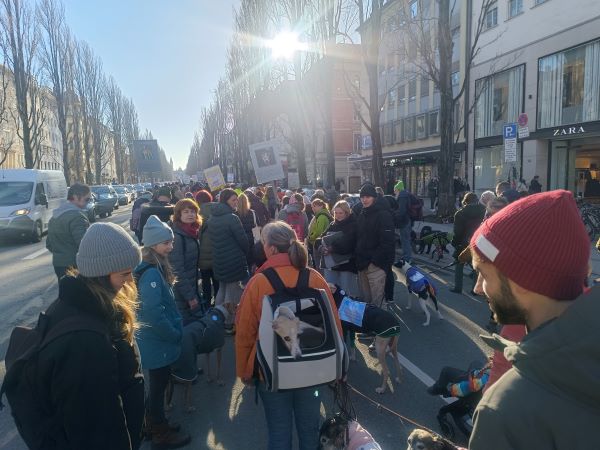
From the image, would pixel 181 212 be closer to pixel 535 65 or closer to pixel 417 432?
pixel 417 432

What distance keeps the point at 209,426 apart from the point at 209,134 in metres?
65.6

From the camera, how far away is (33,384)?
62.9 inches

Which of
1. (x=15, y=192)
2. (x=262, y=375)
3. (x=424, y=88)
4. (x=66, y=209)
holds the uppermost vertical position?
(x=424, y=88)

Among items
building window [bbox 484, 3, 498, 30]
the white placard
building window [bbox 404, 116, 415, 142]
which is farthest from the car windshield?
building window [bbox 404, 116, 415, 142]

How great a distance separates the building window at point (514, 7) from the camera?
22.5 metres

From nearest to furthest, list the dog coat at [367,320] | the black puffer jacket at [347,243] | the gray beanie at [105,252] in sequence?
the gray beanie at [105,252] → the dog coat at [367,320] → the black puffer jacket at [347,243]

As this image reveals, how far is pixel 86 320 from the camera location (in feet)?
5.52

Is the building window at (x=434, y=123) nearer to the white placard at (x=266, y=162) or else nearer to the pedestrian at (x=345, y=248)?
the white placard at (x=266, y=162)

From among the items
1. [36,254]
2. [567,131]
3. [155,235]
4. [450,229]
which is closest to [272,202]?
[450,229]

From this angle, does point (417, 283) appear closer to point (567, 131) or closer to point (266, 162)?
point (266, 162)

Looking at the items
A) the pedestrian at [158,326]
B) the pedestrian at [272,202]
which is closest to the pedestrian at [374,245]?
the pedestrian at [158,326]

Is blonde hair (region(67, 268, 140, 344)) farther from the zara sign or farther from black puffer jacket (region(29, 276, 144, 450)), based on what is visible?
the zara sign

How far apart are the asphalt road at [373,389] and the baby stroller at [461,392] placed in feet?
0.55

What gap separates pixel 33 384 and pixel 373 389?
3.60m
